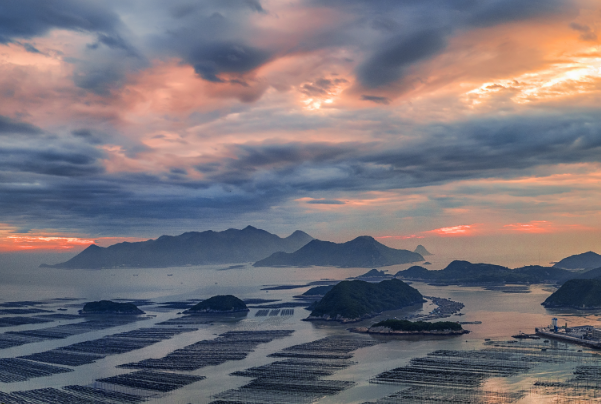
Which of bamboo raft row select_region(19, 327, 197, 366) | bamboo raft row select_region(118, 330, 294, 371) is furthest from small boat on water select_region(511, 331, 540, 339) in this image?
bamboo raft row select_region(19, 327, 197, 366)

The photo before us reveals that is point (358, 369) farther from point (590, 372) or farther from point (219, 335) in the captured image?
point (219, 335)

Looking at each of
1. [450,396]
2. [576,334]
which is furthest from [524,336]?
[450,396]

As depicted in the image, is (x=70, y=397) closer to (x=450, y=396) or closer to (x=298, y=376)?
(x=298, y=376)

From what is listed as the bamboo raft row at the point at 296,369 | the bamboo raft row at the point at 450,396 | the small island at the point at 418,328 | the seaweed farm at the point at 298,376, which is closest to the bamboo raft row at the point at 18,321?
the seaweed farm at the point at 298,376

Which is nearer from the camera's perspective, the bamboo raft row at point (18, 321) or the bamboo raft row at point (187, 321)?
the bamboo raft row at point (187, 321)

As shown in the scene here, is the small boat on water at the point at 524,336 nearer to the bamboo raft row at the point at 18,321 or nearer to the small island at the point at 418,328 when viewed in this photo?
the small island at the point at 418,328

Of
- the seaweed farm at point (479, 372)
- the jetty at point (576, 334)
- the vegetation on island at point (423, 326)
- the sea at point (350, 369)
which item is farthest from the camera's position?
the vegetation on island at point (423, 326)

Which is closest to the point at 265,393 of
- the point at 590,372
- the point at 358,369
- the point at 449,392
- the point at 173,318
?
the point at 358,369
